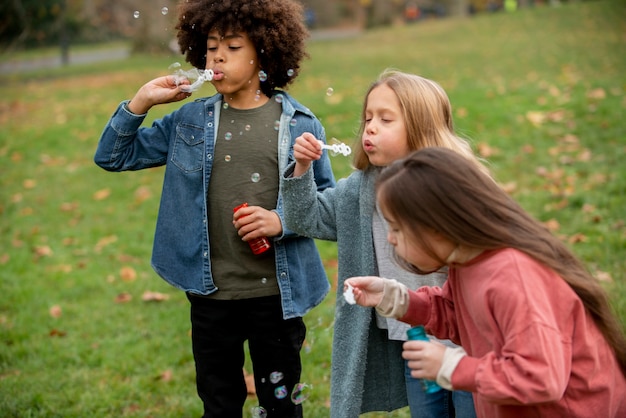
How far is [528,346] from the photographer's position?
5.58ft

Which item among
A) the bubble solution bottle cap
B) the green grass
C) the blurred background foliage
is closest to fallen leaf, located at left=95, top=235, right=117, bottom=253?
the green grass

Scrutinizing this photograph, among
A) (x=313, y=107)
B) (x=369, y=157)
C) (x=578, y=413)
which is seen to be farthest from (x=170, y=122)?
(x=313, y=107)

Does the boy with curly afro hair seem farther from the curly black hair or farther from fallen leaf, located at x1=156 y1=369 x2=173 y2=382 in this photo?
fallen leaf, located at x1=156 y1=369 x2=173 y2=382

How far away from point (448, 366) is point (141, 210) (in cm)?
591

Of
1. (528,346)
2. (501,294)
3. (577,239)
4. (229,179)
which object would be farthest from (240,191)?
(577,239)

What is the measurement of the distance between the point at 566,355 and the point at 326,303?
3255mm

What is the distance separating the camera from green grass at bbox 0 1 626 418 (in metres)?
4.12

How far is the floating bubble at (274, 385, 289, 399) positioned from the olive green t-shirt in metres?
0.39

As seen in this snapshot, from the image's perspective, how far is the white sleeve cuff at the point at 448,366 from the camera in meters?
1.82

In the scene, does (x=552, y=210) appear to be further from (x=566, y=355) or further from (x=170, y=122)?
(x=566, y=355)

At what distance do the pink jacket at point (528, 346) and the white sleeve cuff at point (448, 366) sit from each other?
0.04 feet

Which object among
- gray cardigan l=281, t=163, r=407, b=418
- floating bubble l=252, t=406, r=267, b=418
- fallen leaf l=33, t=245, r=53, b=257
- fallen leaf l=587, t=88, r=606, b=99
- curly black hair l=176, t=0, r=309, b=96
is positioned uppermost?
curly black hair l=176, t=0, r=309, b=96

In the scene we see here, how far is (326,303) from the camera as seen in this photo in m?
5.00

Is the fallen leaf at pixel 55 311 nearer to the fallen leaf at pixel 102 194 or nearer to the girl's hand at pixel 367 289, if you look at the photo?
the fallen leaf at pixel 102 194
